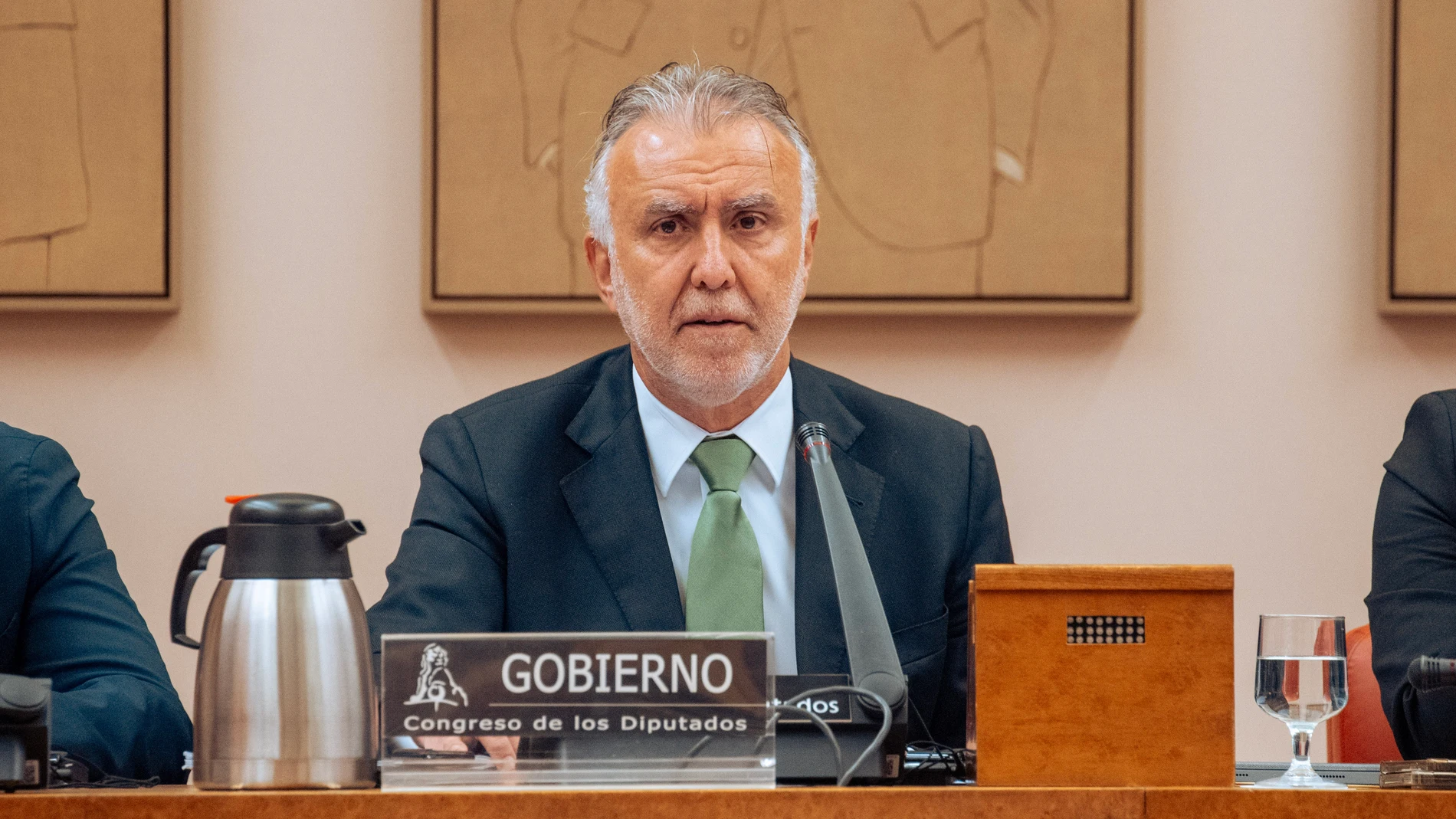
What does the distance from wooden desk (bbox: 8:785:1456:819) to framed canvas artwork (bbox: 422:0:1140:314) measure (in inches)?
57.1

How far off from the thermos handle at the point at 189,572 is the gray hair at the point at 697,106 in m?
0.79

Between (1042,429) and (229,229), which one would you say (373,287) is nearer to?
(229,229)

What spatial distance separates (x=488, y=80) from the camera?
2.35 meters

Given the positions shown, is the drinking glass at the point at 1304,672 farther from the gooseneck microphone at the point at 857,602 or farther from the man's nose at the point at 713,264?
the man's nose at the point at 713,264

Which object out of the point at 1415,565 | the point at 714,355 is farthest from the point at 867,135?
the point at 1415,565

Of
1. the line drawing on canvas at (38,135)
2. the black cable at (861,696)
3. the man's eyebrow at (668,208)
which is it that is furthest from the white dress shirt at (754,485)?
the line drawing on canvas at (38,135)

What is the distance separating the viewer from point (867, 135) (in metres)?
2.36

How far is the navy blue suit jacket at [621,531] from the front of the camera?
63.9 inches

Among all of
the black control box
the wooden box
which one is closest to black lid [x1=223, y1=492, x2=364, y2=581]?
the black control box

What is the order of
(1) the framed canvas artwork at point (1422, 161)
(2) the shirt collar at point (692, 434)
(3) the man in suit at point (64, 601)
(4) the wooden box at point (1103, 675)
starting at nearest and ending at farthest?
(4) the wooden box at point (1103, 675) < (3) the man in suit at point (64, 601) < (2) the shirt collar at point (692, 434) < (1) the framed canvas artwork at point (1422, 161)

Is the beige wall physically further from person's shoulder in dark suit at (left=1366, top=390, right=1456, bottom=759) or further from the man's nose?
the man's nose

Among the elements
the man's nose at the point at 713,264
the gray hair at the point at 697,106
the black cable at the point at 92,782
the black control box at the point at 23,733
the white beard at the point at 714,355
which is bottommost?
the black cable at the point at 92,782

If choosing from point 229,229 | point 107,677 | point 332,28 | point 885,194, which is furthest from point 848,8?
point 107,677

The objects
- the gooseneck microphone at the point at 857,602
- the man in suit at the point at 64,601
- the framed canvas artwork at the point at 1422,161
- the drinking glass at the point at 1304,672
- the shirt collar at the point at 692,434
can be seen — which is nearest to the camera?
the gooseneck microphone at the point at 857,602
